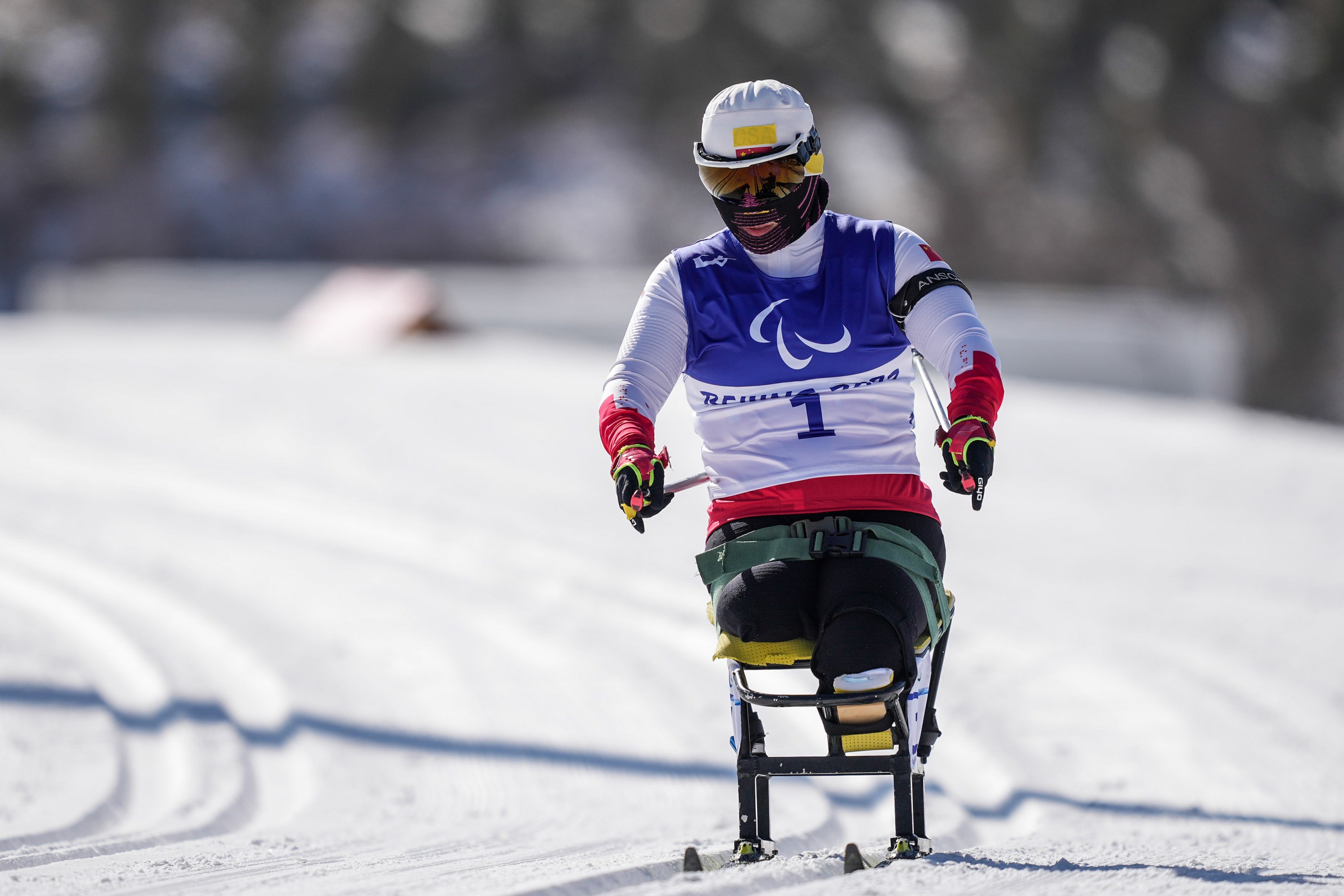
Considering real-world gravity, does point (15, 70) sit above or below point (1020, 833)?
above

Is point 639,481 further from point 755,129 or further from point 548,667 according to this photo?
point 548,667

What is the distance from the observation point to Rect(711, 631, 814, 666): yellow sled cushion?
3.17m

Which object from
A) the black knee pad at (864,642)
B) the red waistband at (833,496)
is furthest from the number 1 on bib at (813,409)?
the black knee pad at (864,642)

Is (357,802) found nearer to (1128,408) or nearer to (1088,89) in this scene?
(1128,408)

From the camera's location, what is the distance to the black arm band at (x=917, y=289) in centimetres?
334

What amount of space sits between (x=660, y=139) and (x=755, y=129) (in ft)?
115

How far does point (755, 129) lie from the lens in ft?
10.9

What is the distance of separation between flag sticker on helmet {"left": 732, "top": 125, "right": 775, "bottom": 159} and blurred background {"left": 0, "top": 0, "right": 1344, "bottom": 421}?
28.6 metres

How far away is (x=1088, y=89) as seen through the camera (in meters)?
38.2

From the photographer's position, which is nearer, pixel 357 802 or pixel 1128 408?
pixel 357 802

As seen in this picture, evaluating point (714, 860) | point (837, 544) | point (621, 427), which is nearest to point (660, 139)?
point (621, 427)

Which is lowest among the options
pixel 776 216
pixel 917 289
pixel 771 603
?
pixel 771 603

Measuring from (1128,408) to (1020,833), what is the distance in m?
8.24

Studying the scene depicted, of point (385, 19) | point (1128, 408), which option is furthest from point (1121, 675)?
point (385, 19)
